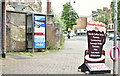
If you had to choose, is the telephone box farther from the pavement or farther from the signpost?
the signpost

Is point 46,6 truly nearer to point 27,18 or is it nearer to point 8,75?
point 27,18

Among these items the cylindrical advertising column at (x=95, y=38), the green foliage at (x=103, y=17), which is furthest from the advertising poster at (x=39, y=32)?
the green foliage at (x=103, y=17)

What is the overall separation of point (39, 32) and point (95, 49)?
7174 millimetres

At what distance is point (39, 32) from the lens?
544 inches

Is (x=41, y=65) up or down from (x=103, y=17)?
down

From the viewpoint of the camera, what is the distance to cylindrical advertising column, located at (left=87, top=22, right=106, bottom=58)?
7.13 metres

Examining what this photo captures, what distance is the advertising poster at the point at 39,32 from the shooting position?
13737mm

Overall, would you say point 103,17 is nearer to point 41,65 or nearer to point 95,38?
point 41,65

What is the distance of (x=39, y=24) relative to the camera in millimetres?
13859

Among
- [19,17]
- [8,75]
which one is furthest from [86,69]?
[19,17]

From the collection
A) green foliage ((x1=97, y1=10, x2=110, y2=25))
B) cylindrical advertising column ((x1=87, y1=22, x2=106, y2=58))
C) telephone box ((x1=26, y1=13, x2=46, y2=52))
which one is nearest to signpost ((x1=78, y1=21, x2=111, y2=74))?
cylindrical advertising column ((x1=87, y1=22, x2=106, y2=58))

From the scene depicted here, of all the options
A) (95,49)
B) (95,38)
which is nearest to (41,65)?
(95,49)

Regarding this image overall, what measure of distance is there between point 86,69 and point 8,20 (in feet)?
26.8

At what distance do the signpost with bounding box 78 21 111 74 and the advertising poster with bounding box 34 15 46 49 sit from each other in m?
6.93
